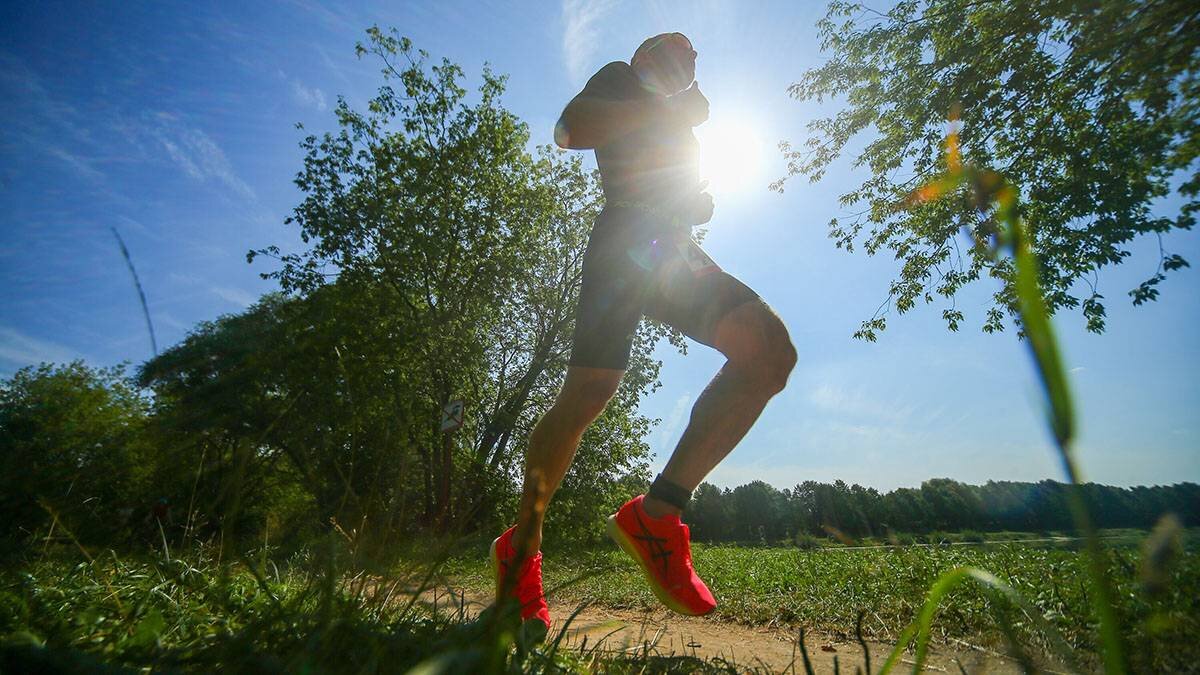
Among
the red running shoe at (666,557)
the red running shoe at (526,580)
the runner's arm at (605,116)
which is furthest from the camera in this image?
the runner's arm at (605,116)

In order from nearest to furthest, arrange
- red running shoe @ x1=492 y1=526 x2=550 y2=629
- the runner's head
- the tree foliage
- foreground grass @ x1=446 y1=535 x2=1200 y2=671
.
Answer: foreground grass @ x1=446 y1=535 x2=1200 y2=671, red running shoe @ x1=492 y1=526 x2=550 y2=629, the runner's head, the tree foliage

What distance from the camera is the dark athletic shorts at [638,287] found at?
86.7 inches

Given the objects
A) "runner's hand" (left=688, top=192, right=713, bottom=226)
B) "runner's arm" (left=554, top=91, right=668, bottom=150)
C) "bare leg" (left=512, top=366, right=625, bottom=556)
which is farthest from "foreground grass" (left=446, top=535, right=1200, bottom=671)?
"runner's arm" (left=554, top=91, right=668, bottom=150)

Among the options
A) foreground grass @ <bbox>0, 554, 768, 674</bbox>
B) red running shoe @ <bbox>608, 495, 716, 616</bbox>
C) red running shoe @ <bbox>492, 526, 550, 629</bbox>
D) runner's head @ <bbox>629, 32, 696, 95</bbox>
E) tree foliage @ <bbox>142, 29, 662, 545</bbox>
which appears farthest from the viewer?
tree foliage @ <bbox>142, 29, 662, 545</bbox>

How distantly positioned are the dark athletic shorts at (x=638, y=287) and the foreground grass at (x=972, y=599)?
2.94 feet

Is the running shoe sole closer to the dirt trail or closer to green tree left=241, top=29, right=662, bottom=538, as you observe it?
the dirt trail

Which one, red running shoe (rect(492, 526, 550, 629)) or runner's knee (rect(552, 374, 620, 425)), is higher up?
runner's knee (rect(552, 374, 620, 425))

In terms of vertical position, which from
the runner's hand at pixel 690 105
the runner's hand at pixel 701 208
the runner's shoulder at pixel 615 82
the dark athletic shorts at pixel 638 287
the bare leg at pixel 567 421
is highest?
the runner's shoulder at pixel 615 82

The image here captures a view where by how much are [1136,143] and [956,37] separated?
3.23m

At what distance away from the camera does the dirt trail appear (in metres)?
1.86

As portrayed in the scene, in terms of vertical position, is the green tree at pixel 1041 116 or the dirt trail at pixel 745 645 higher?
the green tree at pixel 1041 116

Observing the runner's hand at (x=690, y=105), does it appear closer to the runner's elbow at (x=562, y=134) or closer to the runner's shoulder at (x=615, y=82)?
the runner's shoulder at (x=615, y=82)

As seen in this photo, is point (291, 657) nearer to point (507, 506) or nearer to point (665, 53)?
point (665, 53)

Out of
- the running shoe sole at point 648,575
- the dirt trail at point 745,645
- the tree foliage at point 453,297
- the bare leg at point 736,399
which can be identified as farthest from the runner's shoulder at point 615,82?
the tree foliage at point 453,297
